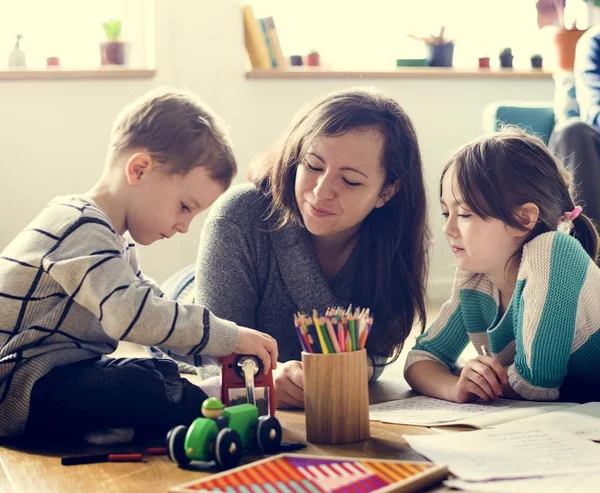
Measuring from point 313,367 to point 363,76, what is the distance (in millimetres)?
2662

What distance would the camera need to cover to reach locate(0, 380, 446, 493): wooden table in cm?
106

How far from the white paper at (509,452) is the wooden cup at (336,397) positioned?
77 mm

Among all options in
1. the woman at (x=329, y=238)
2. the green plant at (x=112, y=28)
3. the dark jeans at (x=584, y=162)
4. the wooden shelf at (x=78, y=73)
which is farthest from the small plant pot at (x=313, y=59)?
the woman at (x=329, y=238)

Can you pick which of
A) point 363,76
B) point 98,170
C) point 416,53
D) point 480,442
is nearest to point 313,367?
point 480,442

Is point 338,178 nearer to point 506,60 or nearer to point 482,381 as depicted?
point 482,381

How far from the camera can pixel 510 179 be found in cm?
153

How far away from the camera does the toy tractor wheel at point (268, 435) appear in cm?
114

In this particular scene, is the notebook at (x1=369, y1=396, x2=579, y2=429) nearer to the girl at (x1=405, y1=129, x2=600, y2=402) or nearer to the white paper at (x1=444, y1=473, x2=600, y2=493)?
the girl at (x1=405, y1=129, x2=600, y2=402)

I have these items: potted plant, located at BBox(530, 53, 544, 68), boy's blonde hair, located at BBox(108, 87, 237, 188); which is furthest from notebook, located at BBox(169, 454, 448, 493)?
potted plant, located at BBox(530, 53, 544, 68)

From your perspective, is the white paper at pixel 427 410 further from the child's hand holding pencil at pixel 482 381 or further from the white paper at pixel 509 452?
the white paper at pixel 509 452

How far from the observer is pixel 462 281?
1.67 metres

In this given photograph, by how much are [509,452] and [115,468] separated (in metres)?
0.50

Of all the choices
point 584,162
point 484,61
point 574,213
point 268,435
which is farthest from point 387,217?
point 484,61

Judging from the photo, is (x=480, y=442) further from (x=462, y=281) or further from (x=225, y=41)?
(x=225, y=41)
